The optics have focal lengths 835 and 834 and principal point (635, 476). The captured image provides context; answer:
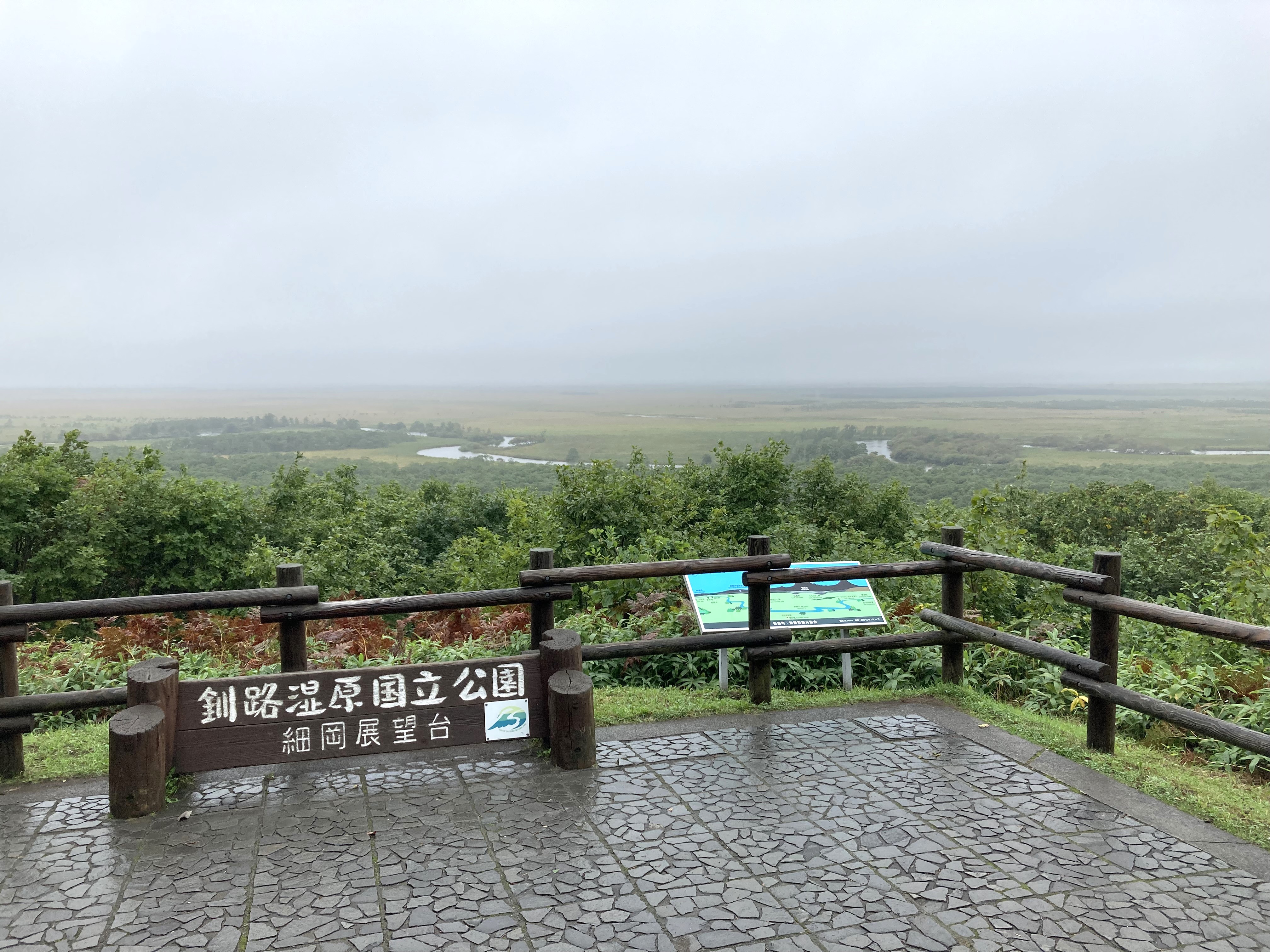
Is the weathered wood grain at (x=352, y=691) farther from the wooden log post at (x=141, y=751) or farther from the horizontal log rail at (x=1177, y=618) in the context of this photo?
the horizontal log rail at (x=1177, y=618)

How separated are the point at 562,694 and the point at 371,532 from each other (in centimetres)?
2933

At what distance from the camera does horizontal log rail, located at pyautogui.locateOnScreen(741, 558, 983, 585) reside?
5.62m

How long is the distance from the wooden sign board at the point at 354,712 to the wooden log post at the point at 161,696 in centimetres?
4

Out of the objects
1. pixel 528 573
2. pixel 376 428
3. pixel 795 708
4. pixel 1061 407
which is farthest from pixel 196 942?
pixel 1061 407

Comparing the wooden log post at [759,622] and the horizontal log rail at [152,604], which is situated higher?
the horizontal log rail at [152,604]

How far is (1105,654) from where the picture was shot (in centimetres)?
483

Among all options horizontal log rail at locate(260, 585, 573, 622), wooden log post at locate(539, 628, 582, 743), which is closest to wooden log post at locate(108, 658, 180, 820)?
horizontal log rail at locate(260, 585, 573, 622)

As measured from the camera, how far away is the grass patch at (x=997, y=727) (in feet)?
13.8

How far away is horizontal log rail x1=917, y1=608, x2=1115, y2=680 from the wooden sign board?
9.90ft

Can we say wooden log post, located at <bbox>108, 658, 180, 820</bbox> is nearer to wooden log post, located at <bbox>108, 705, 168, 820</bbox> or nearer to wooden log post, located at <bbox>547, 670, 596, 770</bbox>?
wooden log post, located at <bbox>108, 705, 168, 820</bbox>

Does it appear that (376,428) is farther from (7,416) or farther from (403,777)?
(403,777)

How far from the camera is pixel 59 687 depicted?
6.43 m

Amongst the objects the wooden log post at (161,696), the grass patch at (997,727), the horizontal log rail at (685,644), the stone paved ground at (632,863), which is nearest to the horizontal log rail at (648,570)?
the horizontal log rail at (685,644)

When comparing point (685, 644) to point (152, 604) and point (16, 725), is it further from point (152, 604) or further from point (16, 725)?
point (16, 725)
